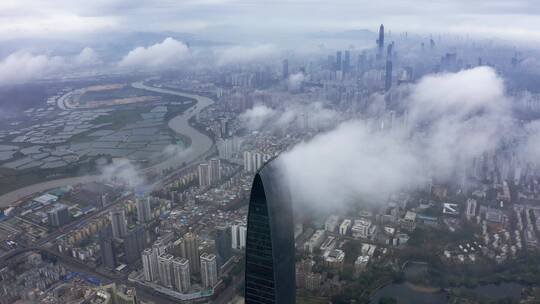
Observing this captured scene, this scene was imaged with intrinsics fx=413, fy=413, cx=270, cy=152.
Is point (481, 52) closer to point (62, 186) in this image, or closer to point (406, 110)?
point (406, 110)

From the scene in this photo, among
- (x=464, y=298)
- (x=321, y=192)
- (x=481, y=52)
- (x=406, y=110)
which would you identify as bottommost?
(x=464, y=298)

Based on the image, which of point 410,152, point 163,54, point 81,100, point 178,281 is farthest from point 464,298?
point 163,54

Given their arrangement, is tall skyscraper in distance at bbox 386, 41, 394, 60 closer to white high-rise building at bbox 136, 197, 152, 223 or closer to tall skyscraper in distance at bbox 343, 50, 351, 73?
A: tall skyscraper in distance at bbox 343, 50, 351, 73

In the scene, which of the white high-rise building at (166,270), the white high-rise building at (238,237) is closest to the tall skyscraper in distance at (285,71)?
the white high-rise building at (238,237)

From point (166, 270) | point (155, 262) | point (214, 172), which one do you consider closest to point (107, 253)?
point (155, 262)

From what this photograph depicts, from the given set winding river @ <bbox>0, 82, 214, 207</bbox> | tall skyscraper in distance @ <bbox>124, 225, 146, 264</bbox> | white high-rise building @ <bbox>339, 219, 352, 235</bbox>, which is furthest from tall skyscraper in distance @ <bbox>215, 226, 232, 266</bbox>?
winding river @ <bbox>0, 82, 214, 207</bbox>
